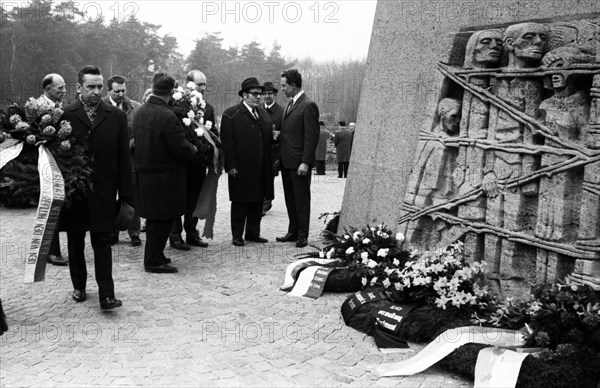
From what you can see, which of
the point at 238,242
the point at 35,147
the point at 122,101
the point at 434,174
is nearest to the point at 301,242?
the point at 238,242

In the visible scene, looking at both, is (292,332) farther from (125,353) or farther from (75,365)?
Result: (75,365)

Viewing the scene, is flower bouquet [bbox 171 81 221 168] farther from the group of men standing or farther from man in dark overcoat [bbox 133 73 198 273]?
man in dark overcoat [bbox 133 73 198 273]

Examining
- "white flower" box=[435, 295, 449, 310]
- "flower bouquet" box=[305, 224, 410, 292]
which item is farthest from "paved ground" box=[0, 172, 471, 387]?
"white flower" box=[435, 295, 449, 310]

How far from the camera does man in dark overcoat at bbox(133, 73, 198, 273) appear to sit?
6.36m

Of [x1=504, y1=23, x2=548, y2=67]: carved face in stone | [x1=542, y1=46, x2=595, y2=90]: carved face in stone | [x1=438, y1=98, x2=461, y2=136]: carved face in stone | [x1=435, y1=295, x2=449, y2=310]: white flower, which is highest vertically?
[x1=504, y1=23, x2=548, y2=67]: carved face in stone

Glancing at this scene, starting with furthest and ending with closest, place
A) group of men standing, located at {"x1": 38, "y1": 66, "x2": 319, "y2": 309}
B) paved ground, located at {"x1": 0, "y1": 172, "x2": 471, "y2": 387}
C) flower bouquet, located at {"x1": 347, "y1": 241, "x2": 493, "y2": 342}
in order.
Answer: group of men standing, located at {"x1": 38, "y1": 66, "x2": 319, "y2": 309} < flower bouquet, located at {"x1": 347, "y1": 241, "x2": 493, "y2": 342} < paved ground, located at {"x1": 0, "y1": 172, "x2": 471, "y2": 387}

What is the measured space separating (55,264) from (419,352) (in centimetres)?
462

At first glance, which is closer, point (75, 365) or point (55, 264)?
point (75, 365)

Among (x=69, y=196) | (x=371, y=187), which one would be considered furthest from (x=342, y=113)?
(x=69, y=196)

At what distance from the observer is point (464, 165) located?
532cm

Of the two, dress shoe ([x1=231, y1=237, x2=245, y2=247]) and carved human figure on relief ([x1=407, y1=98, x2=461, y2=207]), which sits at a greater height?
carved human figure on relief ([x1=407, y1=98, x2=461, y2=207])

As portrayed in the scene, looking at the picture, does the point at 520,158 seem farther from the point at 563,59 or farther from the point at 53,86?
the point at 53,86

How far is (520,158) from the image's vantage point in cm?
480

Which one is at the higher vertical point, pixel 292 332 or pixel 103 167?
pixel 103 167
